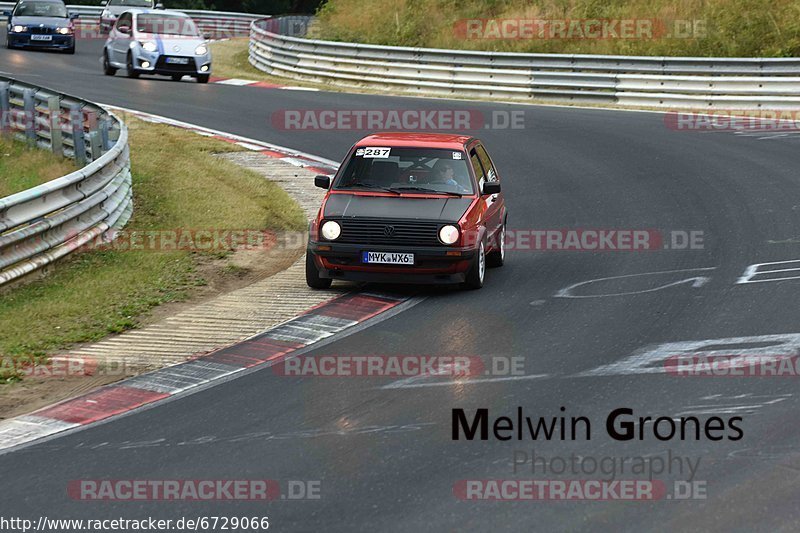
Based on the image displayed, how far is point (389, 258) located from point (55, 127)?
30.3 ft

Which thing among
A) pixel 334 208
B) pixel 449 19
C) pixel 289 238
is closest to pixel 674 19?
pixel 449 19

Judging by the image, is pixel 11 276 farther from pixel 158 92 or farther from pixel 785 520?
pixel 158 92

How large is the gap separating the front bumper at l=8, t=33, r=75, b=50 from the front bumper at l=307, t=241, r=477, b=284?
1160 inches

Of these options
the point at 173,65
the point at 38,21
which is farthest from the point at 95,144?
the point at 38,21

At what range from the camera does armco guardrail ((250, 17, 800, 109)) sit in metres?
27.1

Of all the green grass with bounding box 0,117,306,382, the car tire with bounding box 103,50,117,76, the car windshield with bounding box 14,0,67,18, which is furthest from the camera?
the car windshield with bounding box 14,0,67,18

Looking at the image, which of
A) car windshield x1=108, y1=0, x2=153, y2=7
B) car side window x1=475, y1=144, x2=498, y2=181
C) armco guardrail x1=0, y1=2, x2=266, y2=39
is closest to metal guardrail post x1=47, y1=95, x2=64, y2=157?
car side window x1=475, y1=144, x2=498, y2=181

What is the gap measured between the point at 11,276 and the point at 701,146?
46.2ft

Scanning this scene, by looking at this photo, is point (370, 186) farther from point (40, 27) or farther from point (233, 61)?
point (40, 27)

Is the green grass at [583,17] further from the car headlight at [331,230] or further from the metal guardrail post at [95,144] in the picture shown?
the car headlight at [331,230]

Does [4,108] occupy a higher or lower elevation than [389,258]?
higher

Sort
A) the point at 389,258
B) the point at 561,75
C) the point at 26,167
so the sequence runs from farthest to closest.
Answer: the point at 561,75 < the point at 26,167 < the point at 389,258

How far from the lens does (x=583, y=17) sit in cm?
3644

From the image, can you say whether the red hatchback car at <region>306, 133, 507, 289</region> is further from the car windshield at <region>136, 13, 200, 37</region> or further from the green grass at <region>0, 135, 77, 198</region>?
the car windshield at <region>136, 13, 200, 37</region>
